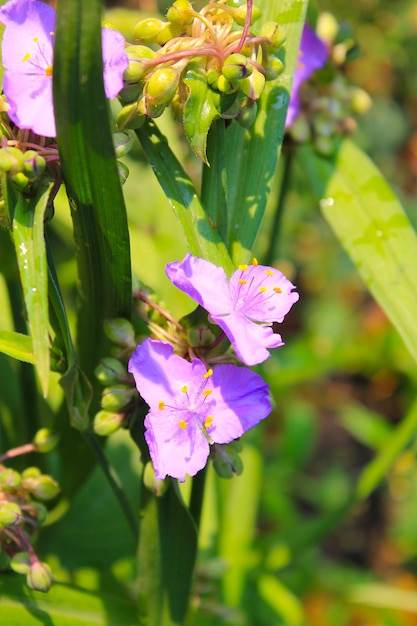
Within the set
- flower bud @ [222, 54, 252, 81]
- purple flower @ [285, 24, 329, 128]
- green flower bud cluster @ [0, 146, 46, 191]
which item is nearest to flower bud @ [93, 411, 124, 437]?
green flower bud cluster @ [0, 146, 46, 191]

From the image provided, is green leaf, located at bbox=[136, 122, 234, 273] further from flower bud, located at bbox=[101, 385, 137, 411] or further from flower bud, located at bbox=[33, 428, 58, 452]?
flower bud, located at bbox=[33, 428, 58, 452]

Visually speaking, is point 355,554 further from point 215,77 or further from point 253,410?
point 215,77

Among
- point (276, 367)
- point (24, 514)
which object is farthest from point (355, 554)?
point (24, 514)

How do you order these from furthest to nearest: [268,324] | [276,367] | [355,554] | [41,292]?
[355,554] → [276,367] → [268,324] → [41,292]

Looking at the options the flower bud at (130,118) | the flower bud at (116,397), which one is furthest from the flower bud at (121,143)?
the flower bud at (116,397)

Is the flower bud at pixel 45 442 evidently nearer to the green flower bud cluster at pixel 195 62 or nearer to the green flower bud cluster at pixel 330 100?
the green flower bud cluster at pixel 195 62

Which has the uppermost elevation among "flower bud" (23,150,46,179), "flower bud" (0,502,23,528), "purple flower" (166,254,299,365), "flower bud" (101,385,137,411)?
"flower bud" (23,150,46,179)
